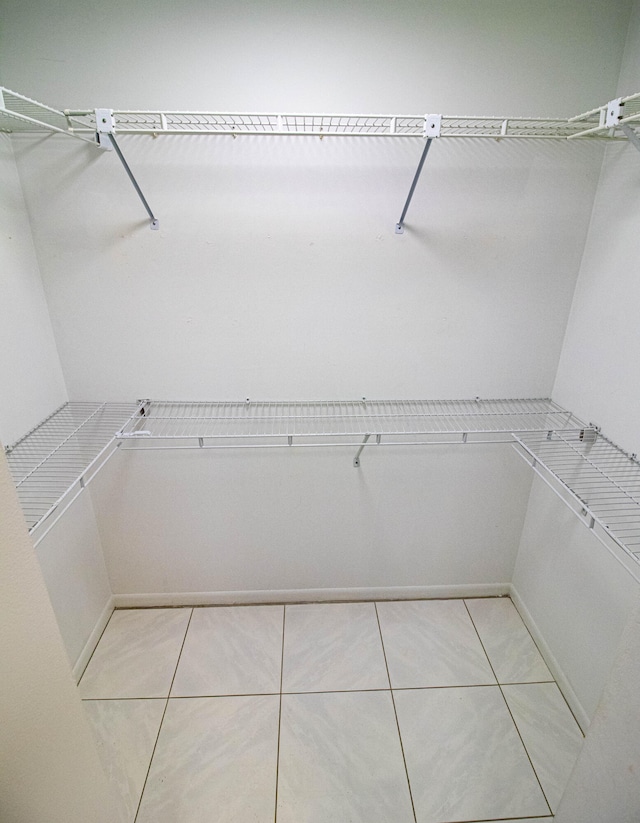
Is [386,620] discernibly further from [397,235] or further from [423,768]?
[397,235]

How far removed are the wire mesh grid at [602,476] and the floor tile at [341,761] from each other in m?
1.04

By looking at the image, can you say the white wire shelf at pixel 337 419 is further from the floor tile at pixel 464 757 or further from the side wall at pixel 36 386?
the floor tile at pixel 464 757

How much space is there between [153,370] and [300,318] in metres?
0.60

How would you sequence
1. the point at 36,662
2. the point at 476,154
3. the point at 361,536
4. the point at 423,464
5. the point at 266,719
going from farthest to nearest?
1. the point at 361,536
2. the point at 423,464
3. the point at 266,719
4. the point at 476,154
5. the point at 36,662

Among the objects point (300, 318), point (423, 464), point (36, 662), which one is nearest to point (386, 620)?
point (423, 464)

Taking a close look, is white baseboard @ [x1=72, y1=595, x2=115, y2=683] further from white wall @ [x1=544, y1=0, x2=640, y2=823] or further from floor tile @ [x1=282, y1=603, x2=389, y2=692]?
white wall @ [x1=544, y1=0, x2=640, y2=823]

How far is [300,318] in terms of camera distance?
1.50 m

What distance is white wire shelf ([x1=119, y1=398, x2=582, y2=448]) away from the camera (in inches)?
62.1

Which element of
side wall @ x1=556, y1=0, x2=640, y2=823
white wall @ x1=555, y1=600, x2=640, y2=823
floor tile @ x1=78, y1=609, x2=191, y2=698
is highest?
side wall @ x1=556, y1=0, x2=640, y2=823

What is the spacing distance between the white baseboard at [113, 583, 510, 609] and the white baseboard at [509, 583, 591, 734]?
0.10 metres

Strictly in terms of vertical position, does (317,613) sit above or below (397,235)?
below

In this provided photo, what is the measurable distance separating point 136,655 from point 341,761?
92cm

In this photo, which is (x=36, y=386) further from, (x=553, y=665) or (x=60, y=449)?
(x=553, y=665)

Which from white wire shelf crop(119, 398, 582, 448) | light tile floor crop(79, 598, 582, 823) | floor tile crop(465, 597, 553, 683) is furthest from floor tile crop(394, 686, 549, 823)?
white wire shelf crop(119, 398, 582, 448)
